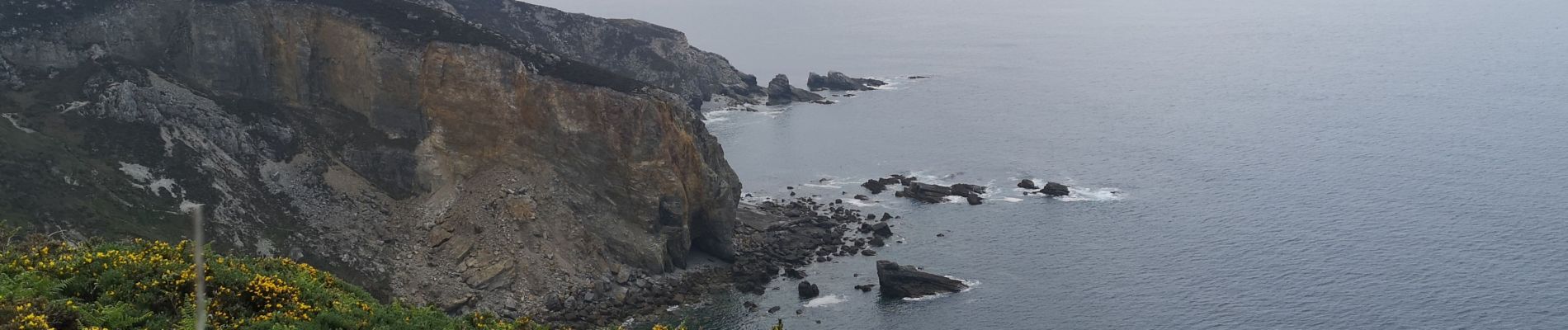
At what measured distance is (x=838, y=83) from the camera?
6127 inches

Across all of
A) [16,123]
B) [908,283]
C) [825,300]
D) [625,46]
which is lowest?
[825,300]

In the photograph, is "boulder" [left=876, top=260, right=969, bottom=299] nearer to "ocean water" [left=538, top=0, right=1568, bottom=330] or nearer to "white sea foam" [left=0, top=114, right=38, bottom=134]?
"ocean water" [left=538, top=0, right=1568, bottom=330]

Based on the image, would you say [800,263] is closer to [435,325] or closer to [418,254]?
[418,254]

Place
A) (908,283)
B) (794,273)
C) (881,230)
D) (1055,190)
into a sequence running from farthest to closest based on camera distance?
(1055,190) → (881,230) → (794,273) → (908,283)

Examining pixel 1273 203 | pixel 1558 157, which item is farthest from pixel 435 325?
pixel 1558 157

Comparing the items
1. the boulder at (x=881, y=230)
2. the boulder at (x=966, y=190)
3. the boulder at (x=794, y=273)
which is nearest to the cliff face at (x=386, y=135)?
the boulder at (x=794, y=273)

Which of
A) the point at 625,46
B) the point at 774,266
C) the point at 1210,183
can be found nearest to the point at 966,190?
the point at 1210,183

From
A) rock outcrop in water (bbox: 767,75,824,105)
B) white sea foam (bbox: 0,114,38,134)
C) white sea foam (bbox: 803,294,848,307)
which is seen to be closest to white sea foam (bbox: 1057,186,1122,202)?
white sea foam (bbox: 803,294,848,307)

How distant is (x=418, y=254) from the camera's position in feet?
216

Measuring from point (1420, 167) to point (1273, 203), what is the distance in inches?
709

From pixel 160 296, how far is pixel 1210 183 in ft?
278

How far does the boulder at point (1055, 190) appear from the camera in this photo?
→ 92.6 metres

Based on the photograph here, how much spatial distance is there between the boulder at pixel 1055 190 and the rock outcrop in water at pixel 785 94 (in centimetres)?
5620

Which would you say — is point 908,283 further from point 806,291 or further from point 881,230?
point 881,230
